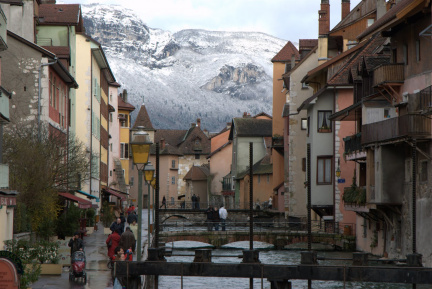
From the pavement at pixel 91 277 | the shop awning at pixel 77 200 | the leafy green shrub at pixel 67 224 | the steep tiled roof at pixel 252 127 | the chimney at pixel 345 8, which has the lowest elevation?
the pavement at pixel 91 277

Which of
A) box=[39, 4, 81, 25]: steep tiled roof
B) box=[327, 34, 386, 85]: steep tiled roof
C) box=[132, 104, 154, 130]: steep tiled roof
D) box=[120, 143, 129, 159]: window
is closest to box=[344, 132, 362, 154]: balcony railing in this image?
box=[327, 34, 386, 85]: steep tiled roof

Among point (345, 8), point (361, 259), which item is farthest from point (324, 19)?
point (361, 259)

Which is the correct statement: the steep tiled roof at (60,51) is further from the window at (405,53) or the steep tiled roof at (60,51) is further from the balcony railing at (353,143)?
the window at (405,53)

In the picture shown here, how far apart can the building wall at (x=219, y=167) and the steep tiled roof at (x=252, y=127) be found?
11.7 metres

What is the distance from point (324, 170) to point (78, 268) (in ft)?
101

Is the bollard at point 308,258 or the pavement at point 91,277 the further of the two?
the pavement at point 91,277

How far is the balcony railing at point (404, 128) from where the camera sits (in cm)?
3109

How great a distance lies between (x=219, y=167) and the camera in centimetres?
11644

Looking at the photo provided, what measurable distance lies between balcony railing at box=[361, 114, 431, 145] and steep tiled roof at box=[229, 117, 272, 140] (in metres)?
63.9

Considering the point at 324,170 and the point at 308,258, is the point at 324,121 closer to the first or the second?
the point at 324,170

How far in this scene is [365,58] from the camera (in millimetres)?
40906

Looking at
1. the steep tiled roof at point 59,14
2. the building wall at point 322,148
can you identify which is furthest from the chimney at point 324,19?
the steep tiled roof at point 59,14

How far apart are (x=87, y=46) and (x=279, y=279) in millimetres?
46965

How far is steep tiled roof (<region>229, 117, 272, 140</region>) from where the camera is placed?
327 feet
